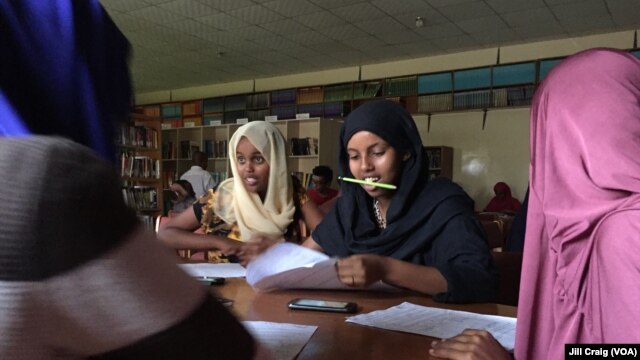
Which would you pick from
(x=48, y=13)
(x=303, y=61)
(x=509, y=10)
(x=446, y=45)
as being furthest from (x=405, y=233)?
(x=303, y=61)

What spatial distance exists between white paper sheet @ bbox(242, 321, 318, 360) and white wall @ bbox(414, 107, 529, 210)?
546 centimetres

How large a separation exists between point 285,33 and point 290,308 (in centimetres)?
484

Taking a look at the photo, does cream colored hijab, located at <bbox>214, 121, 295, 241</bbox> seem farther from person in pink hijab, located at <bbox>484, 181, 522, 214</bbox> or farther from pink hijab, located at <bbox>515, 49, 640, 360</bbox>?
person in pink hijab, located at <bbox>484, 181, 522, 214</bbox>

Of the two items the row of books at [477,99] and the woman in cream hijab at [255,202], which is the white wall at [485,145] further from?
the woman in cream hijab at [255,202]

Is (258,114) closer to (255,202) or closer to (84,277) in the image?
(255,202)

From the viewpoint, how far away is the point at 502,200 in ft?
18.5

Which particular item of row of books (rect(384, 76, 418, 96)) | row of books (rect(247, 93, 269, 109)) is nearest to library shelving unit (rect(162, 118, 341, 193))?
row of books (rect(247, 93, 269, 109))

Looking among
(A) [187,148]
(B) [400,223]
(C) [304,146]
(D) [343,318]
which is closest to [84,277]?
(D) [343,318]

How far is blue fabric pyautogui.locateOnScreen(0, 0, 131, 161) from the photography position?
0.41 meters

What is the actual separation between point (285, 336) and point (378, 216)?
814mm

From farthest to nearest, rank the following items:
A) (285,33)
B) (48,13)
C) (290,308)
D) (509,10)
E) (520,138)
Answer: (520,138), (285,33), (509,10), (290,308), (48,13)

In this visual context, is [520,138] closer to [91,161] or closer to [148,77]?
[148,77]

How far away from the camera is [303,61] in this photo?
6621 millimetres

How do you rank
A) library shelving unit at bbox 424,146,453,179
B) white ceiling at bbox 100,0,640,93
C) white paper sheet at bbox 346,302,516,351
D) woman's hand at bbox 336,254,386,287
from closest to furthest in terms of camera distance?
1. white paper sheet at bbox 346,302,516,351
2. woman's hand at bbox 336,254,386,287
3. white ceiling at bbox 100,0,640,93
4. library shelving unit at bbox 424,146,453,179
